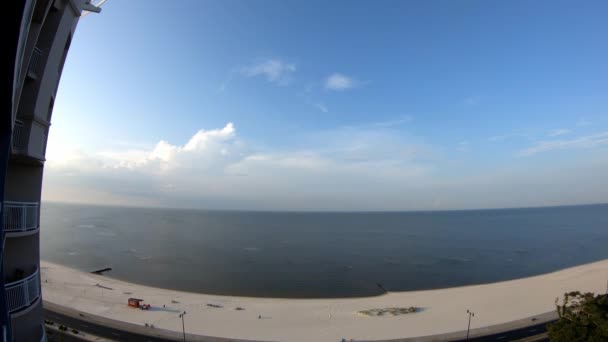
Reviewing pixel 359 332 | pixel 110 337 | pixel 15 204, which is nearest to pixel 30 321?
pixel 15 204

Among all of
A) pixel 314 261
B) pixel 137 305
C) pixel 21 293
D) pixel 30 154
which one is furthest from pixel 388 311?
pixel 30 154

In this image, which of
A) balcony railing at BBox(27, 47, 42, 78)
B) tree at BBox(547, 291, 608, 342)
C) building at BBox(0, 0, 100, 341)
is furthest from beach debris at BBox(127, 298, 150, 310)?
tree at BBox(547, 291, 608, 342)

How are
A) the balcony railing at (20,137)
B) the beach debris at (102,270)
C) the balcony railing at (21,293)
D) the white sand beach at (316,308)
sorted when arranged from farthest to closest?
the beach debris at (102,270), the white sand beach at (316,308), the balcony railing at (21,293), the balcony railing at (20,137)

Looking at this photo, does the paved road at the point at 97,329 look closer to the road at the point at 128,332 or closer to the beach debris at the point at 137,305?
the road at the point at 128,332

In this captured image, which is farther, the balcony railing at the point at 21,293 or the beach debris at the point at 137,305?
the beach debris at the point at 137,305

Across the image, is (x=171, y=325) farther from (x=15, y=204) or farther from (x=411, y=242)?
(x=411, y=242)

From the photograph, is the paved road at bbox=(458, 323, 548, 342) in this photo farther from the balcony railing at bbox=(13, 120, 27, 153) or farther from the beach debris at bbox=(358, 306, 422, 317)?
the balcony railing at bbox=(13, 120, 27, 153)

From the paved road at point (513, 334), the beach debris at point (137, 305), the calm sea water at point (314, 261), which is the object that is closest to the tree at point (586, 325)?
the paved road at point (513, 334)

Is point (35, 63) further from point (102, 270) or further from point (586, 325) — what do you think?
point (102, 270)
